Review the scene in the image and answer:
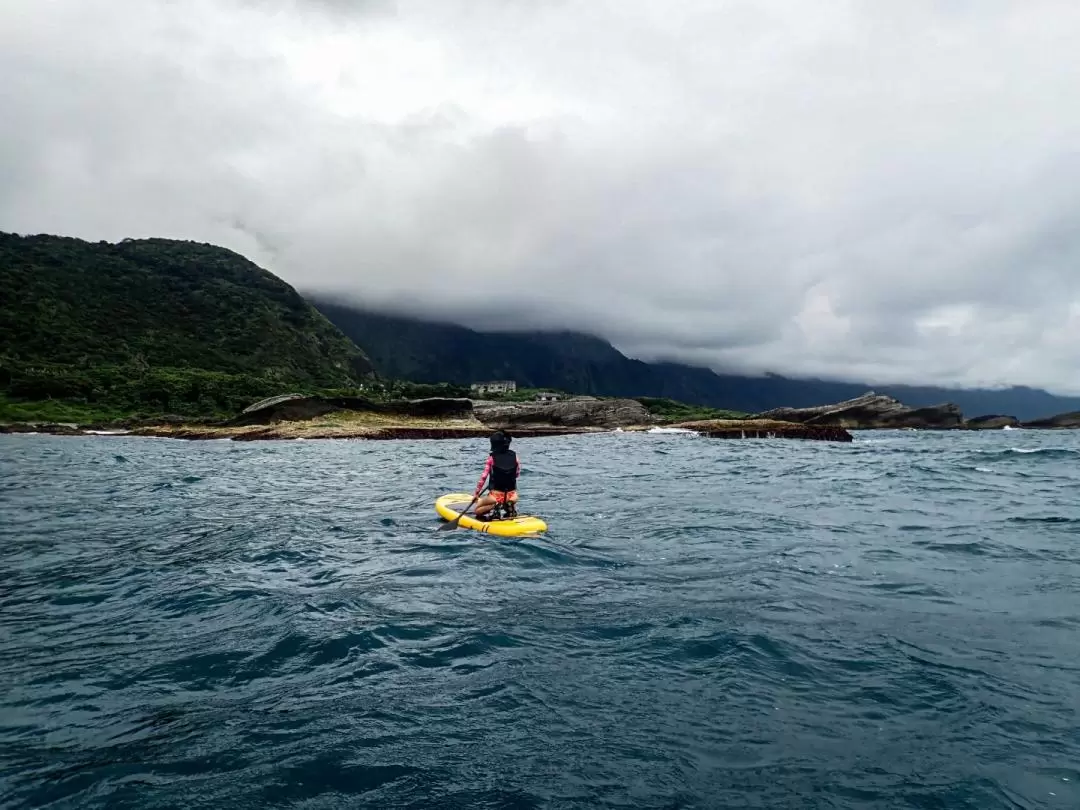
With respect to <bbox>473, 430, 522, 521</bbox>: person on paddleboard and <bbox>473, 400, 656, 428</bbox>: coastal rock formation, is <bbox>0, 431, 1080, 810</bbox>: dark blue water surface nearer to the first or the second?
<bbox>473, 430, 522, 521</bbox>: person on paddleboard

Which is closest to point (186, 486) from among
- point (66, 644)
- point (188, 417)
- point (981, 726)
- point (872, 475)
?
point (66, 644)

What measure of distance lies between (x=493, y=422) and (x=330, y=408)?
2917 cm

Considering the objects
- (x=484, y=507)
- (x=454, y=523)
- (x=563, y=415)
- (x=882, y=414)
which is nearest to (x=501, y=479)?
(x=484, y=507)

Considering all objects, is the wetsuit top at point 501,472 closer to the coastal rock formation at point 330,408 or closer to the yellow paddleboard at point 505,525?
the yellow paddleboard at point 505,525

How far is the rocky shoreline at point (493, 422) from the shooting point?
66438 millimetres

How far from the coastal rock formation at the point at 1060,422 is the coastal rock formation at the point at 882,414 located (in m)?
26.0

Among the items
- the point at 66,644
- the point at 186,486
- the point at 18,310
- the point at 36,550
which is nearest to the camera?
the point at 66,644

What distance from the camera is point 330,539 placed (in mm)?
14172

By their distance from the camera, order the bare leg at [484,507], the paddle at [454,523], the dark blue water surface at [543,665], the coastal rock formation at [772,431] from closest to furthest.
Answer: the dark blue water surface at [543,665], the paddle at [454,523], the bare leg at [484,507], the coastal rock formation at [772,431]

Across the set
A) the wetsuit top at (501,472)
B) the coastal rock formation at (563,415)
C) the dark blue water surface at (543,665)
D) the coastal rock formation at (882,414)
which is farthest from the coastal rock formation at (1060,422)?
the wetsuit top at (501,472)

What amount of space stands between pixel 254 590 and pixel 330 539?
4129 mm

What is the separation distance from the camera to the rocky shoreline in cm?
6644

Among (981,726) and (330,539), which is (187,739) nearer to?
(981,726)

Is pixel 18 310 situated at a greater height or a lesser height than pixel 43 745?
greater
